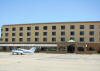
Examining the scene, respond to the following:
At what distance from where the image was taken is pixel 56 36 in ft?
280

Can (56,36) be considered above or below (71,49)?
above

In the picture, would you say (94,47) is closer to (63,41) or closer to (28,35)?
(63,41)

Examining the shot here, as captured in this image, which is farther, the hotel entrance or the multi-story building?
the hotel entrance

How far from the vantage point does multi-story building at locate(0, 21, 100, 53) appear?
8031cm

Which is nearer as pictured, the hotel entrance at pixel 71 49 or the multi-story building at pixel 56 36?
the multi-story building at pixel 56 36

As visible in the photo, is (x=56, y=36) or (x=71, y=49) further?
(x=56, y=36)

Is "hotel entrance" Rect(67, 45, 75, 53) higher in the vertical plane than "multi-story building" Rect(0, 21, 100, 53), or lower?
lower

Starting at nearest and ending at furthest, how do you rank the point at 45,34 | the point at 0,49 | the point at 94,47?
the point at 94,47 → the point at 45,34 → the point at 0,49

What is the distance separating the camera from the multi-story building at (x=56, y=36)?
263 feet

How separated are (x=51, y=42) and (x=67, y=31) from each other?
8.05 metres

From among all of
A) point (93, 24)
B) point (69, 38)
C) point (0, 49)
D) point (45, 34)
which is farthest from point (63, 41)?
point (0, 49)

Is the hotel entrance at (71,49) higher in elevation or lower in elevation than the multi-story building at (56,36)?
lower

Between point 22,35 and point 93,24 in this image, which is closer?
point 93,24

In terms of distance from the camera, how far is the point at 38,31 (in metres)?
86.8
